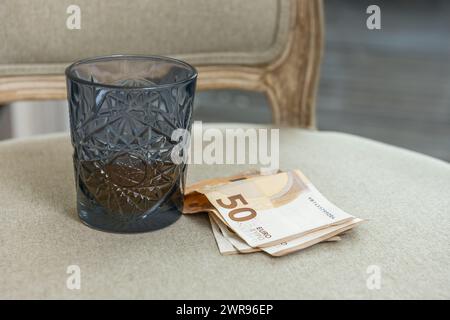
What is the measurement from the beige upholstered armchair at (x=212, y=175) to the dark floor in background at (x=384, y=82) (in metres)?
1.30

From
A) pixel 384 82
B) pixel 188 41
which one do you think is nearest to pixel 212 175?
pixel 188 41

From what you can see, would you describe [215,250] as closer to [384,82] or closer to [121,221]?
[121,221]

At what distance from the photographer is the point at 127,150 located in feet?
1.90

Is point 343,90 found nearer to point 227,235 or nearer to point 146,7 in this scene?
point 146,7

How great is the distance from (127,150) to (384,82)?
5.95 feet

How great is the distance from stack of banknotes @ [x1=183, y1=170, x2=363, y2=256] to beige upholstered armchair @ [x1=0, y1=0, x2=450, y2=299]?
0.01m

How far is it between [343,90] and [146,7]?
1557mm

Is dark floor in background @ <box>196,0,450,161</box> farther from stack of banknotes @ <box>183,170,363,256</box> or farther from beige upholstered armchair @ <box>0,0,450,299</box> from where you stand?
stack of banknotes @ <box>183,170,363,256</box>

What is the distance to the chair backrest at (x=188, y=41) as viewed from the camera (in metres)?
0.77

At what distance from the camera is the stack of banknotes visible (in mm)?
566

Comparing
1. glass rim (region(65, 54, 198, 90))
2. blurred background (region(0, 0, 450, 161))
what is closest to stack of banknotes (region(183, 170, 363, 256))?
glass rim (region(65, 54, 198, 90))

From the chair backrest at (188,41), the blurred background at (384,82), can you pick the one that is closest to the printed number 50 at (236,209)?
the chair backrest at (188,41)

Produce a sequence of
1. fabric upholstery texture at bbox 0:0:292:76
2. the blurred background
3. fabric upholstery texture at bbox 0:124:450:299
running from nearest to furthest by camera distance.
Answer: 1. fabric upholstery texture at bbox 0:124:450:299
2. fabric upholstery texture at bbox 0:0:292:76
3. the blurred background
